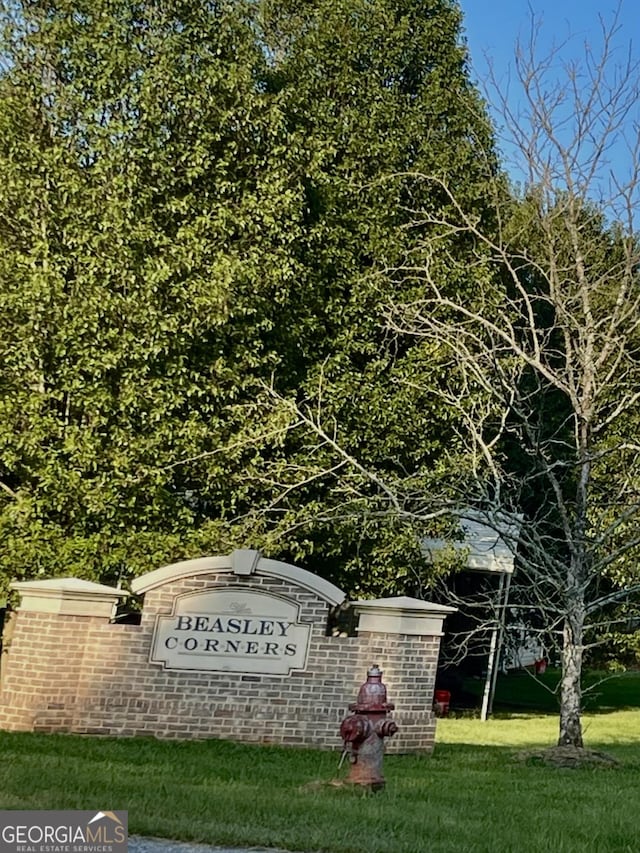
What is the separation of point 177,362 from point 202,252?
50.1 inches

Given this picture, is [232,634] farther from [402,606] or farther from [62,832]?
[62,832]

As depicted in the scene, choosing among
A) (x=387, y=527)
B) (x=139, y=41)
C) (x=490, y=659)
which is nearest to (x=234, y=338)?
(x=387, y=527)

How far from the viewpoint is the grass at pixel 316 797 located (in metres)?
5.02

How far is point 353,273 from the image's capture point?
1305 centimetres

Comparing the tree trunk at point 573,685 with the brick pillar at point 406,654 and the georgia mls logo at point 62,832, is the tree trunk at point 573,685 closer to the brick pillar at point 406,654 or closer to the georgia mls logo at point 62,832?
the brick pillar at point 406,654

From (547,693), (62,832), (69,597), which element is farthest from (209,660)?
(547,693)

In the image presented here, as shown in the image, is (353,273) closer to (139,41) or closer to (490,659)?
(139,41)

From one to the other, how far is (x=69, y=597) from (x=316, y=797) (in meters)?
3.51

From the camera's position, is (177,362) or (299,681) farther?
(177,362)

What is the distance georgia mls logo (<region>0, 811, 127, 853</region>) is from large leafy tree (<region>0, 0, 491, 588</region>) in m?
5.15

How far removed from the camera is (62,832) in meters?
4.46

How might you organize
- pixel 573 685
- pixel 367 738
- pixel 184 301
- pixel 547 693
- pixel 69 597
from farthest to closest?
pixel 547 693, pixel 184 301, pixel 573 685, pixel 69 597, pixel 367 738

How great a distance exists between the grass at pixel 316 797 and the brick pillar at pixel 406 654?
1.05 ft

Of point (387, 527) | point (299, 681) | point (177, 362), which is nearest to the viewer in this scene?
point (299, 681)
